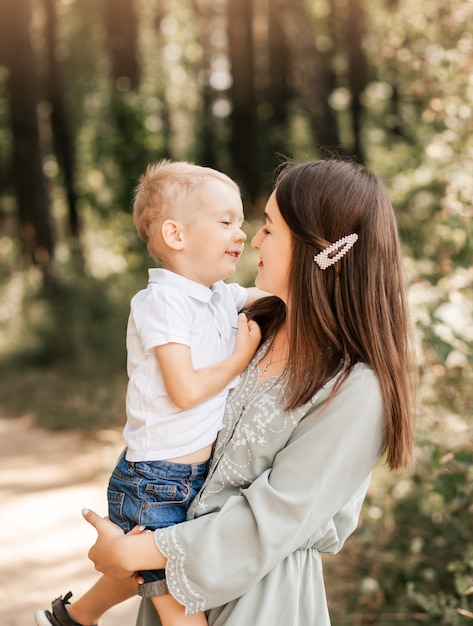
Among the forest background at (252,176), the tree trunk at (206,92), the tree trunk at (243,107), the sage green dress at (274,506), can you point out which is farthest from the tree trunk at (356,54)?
the sage green dress at (274,506)

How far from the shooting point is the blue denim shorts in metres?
2.18

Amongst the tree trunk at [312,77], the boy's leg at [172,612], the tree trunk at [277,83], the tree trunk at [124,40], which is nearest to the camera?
the boy's leg at [172,612]

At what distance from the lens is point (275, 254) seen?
219 cm

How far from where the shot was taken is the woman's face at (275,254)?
7.12 ft

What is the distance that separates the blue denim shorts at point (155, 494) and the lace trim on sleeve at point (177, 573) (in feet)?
0.27

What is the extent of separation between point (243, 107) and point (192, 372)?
1734 centimetres

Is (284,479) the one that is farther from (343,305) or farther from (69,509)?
(69,509)

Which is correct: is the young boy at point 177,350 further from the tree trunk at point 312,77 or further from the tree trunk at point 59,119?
the tree trunk at point 59,119

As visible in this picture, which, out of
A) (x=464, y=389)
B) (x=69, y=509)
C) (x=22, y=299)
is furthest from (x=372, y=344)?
(x=22, y=299)

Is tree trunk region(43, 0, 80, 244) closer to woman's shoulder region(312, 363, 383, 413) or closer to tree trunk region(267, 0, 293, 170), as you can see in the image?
tree trunk region(267, 0, 293, 170)

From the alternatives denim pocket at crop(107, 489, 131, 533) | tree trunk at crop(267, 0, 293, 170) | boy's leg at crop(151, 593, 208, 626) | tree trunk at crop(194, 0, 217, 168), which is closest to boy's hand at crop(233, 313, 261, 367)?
denim pocket at crop(107, 489, 131, 533)

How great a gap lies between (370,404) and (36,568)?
347 cm

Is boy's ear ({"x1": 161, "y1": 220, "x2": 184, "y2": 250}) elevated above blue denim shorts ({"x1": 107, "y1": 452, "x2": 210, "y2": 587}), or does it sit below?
above

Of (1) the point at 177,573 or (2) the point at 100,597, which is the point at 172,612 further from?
(2) the point at 100,597
